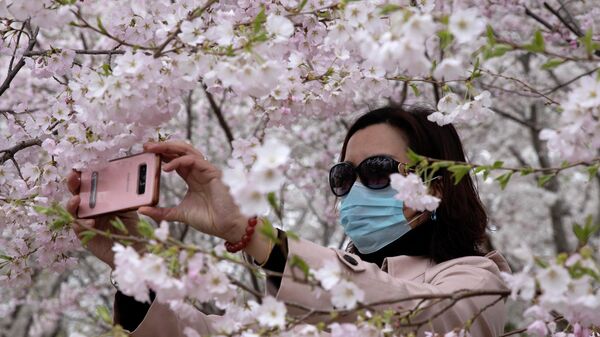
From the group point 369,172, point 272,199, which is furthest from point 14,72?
point 272,199

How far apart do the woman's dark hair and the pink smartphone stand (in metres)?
0.92

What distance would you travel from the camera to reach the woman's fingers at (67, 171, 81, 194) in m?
1.97

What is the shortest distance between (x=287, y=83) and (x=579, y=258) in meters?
1.12

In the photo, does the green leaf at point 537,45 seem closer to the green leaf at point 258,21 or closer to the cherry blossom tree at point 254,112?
the cherry blossom tree at point 254,112

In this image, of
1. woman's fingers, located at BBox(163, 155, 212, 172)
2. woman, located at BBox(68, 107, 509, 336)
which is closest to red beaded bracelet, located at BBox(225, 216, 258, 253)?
woman, located at BBox(68, 107, 509, 336)

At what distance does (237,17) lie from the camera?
2301 mm

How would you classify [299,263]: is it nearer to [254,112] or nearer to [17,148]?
[254,112]

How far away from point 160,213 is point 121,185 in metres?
0.12

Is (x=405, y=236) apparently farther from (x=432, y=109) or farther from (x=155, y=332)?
(x=155, y=332)

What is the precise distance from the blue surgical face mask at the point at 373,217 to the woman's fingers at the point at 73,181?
0.85 m

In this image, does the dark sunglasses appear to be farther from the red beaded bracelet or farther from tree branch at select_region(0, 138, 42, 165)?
tree branch at select_region(0, 138, 42, 165)

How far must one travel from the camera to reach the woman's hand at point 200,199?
178 cm

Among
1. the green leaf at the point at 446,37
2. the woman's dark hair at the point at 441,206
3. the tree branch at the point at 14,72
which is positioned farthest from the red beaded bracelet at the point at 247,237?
the tree branch at the point at 14,72

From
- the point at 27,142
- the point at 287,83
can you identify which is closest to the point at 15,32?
the point at 27,142
